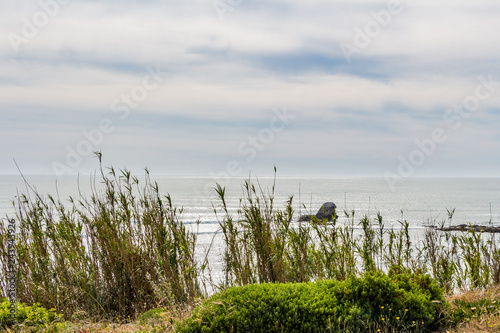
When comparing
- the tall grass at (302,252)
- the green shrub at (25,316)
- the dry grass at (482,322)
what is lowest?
the dry grass at (482,322)

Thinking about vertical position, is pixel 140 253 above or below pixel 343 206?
above

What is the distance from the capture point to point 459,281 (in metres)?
5.38

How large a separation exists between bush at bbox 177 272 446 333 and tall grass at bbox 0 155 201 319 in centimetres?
153

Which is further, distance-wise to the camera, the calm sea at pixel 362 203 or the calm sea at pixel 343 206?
the calm sea at pixel 362 203

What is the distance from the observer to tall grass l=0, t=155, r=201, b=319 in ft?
15.9

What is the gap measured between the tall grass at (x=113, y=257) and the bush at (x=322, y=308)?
153 centimetres

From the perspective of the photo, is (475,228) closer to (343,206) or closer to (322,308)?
(322,308)

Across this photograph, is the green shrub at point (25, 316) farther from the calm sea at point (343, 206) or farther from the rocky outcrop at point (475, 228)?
the rocky outcrop at point (475, 228)

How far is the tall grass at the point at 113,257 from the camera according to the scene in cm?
485

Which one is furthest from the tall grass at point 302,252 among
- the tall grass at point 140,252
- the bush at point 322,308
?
the bush at point 322,308

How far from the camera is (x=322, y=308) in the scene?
3.31 metres

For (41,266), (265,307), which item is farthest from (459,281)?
(41,266)

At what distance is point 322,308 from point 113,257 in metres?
2.95

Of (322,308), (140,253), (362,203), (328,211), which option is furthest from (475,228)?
(362,203)
